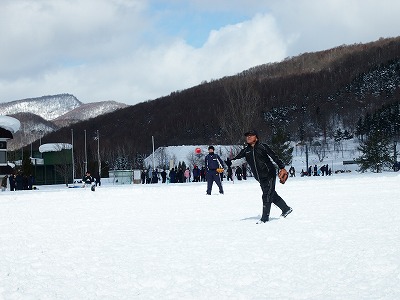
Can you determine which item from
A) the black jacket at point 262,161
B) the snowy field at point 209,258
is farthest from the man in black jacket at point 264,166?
the snowy field at point 209,258

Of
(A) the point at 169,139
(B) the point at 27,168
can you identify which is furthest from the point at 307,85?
(B) the point at 27,168

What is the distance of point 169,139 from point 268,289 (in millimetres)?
162866

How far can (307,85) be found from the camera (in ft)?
595

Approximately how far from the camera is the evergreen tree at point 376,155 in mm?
61312

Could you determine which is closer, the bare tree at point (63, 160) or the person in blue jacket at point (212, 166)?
the person in blue jacket at point (212, 166)

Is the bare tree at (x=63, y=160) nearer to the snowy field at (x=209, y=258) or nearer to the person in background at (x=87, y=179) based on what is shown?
the person in background at (x=87, y=179)

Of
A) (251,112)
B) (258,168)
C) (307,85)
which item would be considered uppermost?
(307,85)

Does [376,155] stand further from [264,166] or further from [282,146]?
[264,166]

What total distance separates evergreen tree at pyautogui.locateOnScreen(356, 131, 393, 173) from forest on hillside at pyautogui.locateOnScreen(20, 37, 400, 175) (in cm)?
7603

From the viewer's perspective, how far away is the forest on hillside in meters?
159

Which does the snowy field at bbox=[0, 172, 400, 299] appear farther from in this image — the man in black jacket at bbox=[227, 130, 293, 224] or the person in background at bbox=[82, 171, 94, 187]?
the person in background at bbox=[82, 171, 94, 187]

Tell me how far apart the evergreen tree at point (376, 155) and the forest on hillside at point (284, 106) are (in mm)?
76034

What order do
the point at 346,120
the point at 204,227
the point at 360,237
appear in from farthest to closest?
the point at 346,120
the point at 204,227
the point at 360,237

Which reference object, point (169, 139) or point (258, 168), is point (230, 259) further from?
point (169, 139)
